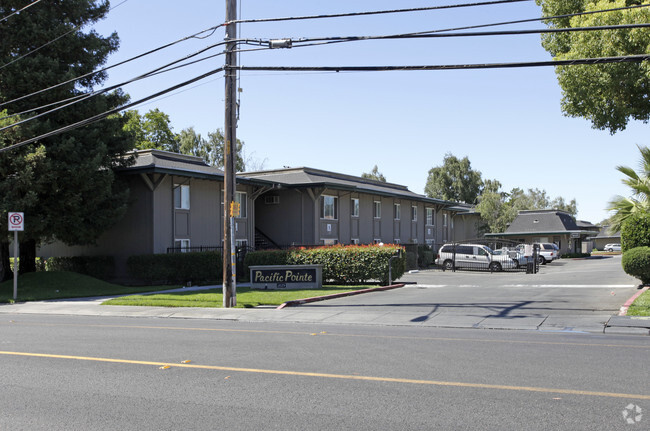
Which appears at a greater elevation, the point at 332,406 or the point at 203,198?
the point at 203,198

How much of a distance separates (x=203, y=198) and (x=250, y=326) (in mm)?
19331

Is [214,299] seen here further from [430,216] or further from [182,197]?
[430,216]

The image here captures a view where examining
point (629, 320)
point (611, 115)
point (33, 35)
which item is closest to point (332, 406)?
point (629, 320)

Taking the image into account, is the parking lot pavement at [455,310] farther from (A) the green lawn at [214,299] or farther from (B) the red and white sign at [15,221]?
(B) the red and white sign at [15,221]

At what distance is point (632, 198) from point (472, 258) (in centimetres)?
1654

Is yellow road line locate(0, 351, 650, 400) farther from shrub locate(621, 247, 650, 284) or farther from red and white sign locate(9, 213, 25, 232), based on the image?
shrub locate(621, 247, 650, 284)

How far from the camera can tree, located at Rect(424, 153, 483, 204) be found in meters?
85.7

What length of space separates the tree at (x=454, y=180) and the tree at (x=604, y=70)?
65.9 m

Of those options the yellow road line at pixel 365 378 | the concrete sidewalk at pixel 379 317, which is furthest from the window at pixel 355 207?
the yellow road line at pixel 365 378

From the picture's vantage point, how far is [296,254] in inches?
1030

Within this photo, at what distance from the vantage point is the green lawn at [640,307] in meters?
13.8

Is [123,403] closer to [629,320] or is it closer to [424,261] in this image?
[629,320]

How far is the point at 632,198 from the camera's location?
21.5m

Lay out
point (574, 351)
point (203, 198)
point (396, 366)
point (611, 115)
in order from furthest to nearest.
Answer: point (203, 198) < point (611, 115) < point (574, 351) < point (396, 366)
